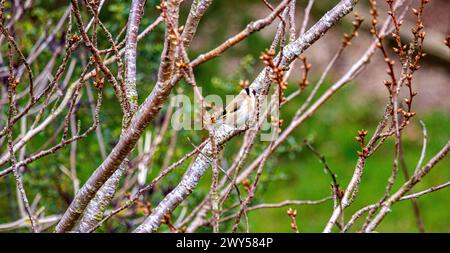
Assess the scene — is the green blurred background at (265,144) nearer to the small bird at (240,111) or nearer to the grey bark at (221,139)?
the small bird at (240,111)

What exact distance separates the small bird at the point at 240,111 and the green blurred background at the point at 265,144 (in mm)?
1404

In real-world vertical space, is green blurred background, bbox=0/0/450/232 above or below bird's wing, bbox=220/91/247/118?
above

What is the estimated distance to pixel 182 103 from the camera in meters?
4.03

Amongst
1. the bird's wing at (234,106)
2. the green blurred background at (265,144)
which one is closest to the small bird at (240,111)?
the bird's wing at (234,106)

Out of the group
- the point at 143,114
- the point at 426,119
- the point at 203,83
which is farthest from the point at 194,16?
the point at 426,119

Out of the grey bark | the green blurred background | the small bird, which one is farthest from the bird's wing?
the green blurred background

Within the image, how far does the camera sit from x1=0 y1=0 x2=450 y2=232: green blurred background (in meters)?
4.08

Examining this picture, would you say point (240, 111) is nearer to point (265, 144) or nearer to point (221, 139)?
point (221, 139)

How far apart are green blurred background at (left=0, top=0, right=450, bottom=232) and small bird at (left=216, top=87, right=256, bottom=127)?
140cm

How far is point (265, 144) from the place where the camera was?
3.77 meters

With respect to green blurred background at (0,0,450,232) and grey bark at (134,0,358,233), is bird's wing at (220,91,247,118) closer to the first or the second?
grey bark at (134,0,358,233)

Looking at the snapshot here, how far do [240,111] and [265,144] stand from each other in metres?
1.59

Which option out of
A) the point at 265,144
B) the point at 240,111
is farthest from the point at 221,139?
the point at 265,144
